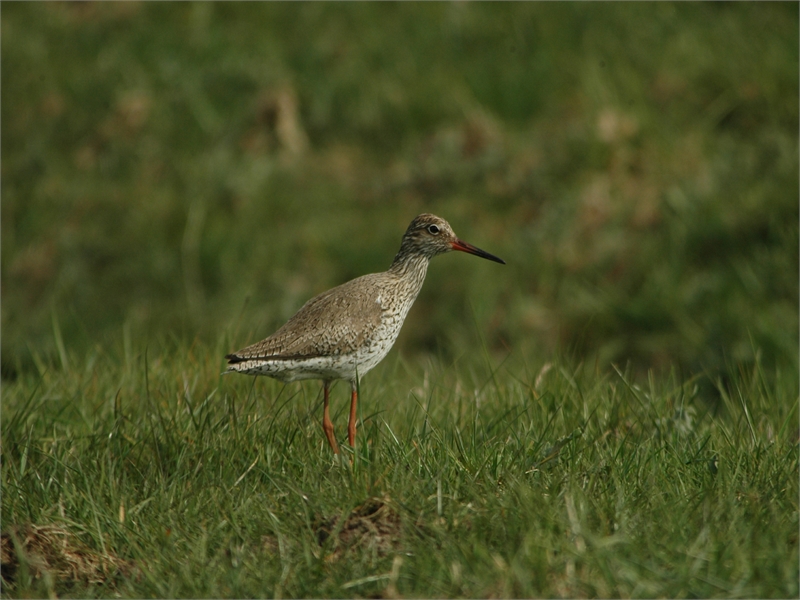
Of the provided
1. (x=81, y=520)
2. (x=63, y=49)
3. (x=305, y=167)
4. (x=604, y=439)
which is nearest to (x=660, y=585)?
(x=604, y=439)

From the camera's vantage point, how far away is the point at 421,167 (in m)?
11.2

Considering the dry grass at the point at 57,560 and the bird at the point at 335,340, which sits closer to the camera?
the dry grass at the point at 57,560

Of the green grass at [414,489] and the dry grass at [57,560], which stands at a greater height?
the green grass at [414,489]

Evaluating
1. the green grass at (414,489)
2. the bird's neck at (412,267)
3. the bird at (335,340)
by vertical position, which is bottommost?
the green grass at (414,489)

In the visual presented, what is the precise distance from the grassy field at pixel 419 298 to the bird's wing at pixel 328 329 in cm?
41

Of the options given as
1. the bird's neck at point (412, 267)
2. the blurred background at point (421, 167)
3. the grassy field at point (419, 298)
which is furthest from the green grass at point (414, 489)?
the blurred background at point (421, 167)

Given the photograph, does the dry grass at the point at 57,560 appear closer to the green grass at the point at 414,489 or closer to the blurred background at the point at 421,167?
the green grass at the point at 414,489

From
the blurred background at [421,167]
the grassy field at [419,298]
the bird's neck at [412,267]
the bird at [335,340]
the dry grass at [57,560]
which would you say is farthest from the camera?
the blurred background at [421,167]

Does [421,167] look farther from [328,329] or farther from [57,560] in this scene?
[57,560]

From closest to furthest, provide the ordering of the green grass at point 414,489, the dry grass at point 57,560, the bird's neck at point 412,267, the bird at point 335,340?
1. the green grass at point 414,489
2. the dry grass at point 57,560
3. the bird at point 335,340
4. the bird's neck at point 412,267

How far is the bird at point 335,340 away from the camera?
518cm

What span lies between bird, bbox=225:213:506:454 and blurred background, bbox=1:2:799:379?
3.52 meters

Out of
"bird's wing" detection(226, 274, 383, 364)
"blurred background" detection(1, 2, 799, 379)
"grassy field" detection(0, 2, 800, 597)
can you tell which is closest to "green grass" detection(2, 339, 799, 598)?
"grassy field" detection(0, 2, 800, 597)

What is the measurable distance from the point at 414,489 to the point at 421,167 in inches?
294
